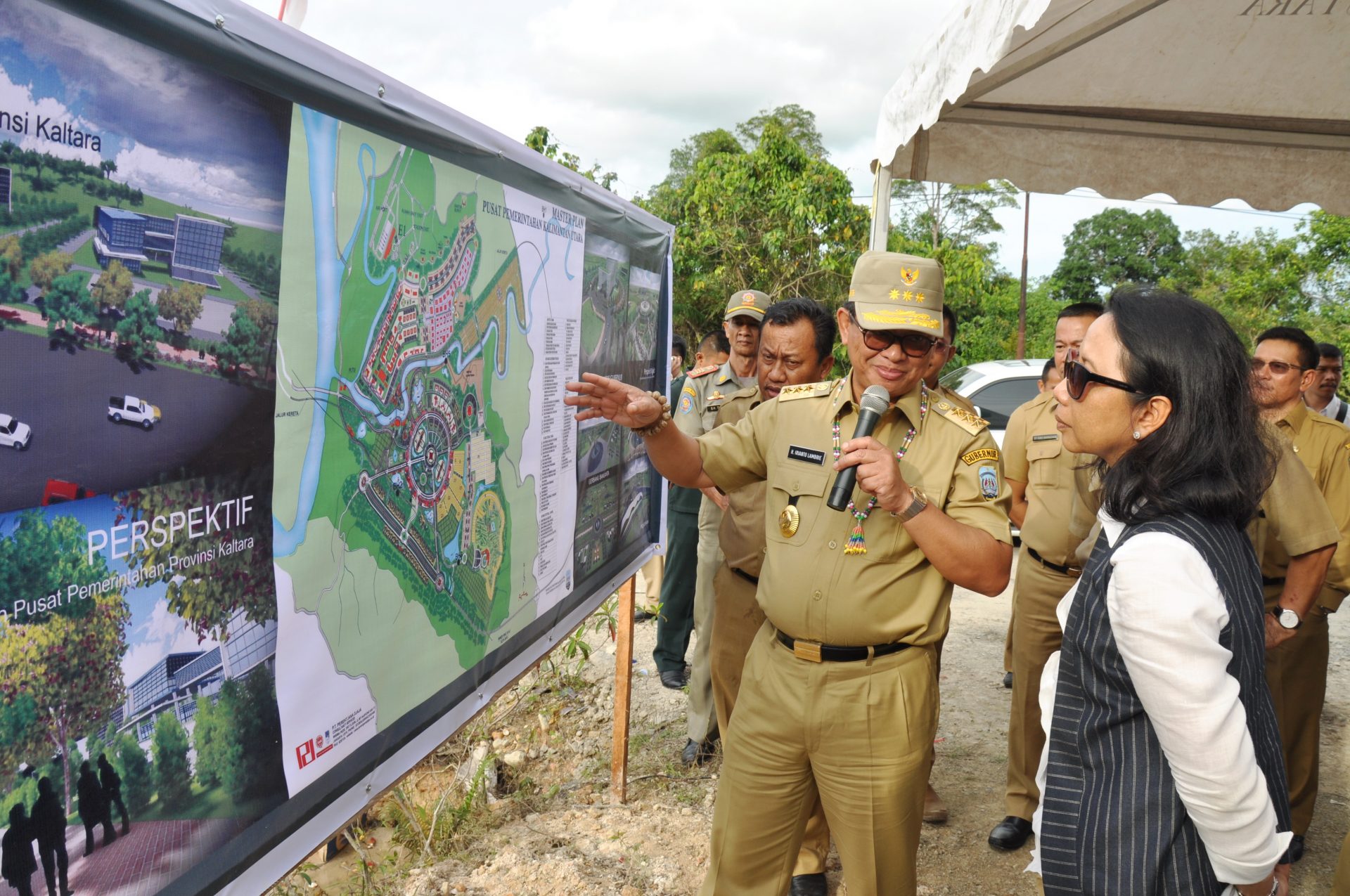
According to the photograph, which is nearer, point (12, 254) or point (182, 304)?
point (12, 254)

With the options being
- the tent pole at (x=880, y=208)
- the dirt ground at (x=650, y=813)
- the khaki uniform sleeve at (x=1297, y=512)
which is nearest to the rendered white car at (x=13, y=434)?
the dirt ground at (x=650, y=813)

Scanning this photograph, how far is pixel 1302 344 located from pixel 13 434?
12.2ft

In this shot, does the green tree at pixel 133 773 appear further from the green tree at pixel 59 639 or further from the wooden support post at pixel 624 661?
the wooden support post at pixel 624 661

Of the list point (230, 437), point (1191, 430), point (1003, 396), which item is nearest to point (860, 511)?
point (1191, 430)

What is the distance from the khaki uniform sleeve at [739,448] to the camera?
238 cm

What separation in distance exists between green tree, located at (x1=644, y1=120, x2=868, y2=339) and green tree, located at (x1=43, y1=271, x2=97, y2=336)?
541 inches

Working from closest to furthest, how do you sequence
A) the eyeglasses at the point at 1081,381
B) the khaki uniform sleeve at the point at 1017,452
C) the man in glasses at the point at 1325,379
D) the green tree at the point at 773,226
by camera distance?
the eyeglasses at the point at 1081,381 < the khaki uniform sleeve at the point at 1017,452 < the man in glasses at the point at 1325,379 < the green tree at the point at 773,226

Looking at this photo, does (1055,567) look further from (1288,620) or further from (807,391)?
(807,391)

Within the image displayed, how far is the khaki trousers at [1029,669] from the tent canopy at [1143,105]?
1.43 metres

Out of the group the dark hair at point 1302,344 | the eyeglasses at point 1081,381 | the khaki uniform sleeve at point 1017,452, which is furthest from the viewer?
the khaki uniform sleeve at point 1017,452

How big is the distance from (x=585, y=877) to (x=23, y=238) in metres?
2.59

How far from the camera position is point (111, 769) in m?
1.05

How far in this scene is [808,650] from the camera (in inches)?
83.5

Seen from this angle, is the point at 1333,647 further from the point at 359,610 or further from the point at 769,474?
the point at 359,610
